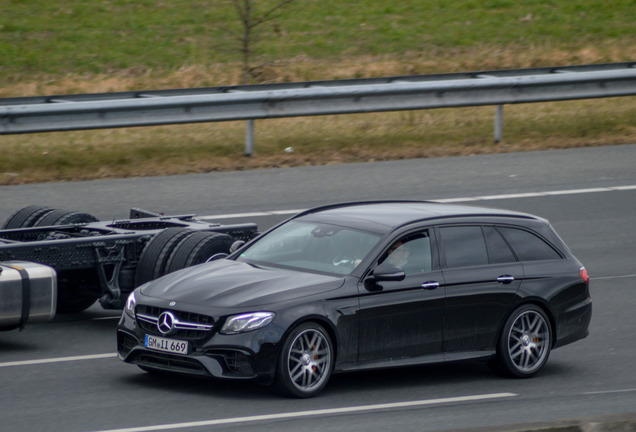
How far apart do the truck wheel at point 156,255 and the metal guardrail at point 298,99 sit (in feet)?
23.6

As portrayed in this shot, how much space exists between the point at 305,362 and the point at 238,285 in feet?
2.41

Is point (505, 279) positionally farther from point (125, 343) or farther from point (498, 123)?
point (498, 123)

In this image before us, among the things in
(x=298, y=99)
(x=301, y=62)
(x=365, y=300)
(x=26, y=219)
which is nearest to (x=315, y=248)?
(x=365, y=300)

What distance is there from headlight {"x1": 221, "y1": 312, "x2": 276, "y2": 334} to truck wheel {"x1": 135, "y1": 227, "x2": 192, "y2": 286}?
198 centimetres

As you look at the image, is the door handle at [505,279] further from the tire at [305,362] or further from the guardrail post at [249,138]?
the guardrail post at [249,138]

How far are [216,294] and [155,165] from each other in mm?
9376

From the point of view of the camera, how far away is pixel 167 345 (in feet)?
28.6

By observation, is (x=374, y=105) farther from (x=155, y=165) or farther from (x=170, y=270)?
(x=170, y=270)

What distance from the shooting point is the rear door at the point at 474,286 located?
942 centimetres

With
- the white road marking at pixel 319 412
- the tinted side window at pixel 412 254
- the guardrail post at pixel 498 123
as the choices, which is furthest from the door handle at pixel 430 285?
the guardrail post at pixel 498 123

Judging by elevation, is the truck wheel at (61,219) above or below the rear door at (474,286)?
above

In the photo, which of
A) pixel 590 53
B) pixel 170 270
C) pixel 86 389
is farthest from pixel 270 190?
pixel 590 53

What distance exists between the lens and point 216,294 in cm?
876

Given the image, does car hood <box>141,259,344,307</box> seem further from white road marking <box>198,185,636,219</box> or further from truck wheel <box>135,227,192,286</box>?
white road marking <box>198,185,636,219</box>
